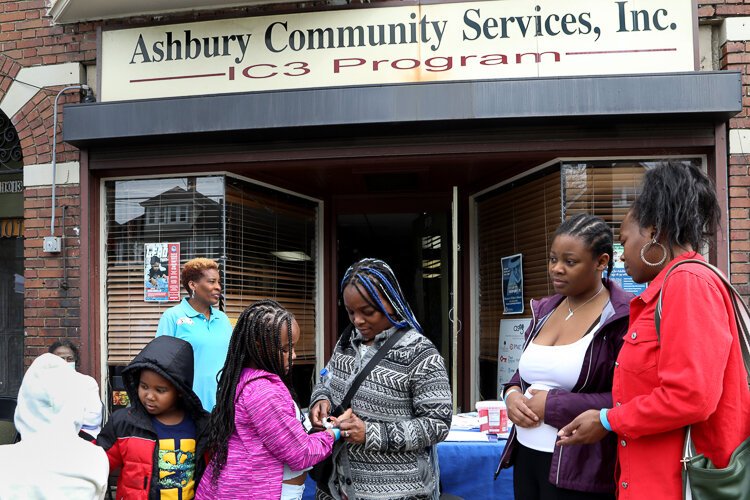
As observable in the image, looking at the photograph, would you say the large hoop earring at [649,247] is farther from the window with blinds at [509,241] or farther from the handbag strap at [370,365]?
the window with blinds at [509,241]

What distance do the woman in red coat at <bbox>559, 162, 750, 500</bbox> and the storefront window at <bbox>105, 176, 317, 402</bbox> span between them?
4.19 meters

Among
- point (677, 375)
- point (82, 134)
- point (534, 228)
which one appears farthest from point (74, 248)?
point (677, 375)

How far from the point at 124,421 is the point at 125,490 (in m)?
0.28

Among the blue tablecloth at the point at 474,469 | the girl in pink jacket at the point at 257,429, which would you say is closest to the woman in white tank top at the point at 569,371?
the girl in pink jacket at the point at 257,429

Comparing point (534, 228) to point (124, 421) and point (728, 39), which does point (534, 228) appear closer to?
point (728, 39)

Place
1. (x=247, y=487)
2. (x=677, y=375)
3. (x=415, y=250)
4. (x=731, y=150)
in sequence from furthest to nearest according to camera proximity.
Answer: (x=415, y=250)
(x=731, y=150)
(x=247, y=487)
(x=677, y=375)

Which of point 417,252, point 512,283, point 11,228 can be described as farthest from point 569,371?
point 11,228

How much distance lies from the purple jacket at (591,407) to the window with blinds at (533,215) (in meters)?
2.81

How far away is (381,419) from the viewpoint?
2.74 m

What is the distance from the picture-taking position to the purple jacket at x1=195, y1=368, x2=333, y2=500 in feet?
8.70

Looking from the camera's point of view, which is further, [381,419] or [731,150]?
[731,150]

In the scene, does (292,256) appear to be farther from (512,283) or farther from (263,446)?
(263,446)

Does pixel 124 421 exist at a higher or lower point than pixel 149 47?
lower

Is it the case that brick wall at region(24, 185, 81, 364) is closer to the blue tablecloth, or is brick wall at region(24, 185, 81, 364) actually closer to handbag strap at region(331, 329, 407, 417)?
the blue tablecloth
